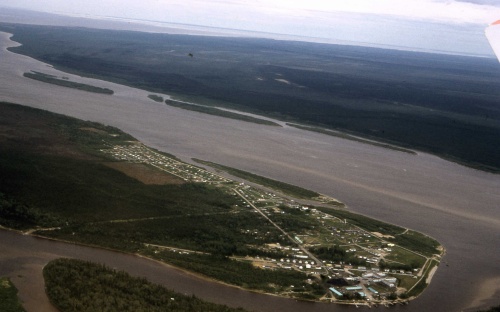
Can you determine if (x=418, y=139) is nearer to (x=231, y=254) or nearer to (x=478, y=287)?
(x=478, y=287)

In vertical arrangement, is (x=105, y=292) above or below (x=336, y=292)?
below

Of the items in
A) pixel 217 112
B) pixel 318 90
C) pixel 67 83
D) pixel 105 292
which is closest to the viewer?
pixel 105 292

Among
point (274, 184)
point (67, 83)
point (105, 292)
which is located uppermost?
point (67, 83)

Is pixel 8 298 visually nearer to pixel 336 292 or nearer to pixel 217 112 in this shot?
pixel 336 292

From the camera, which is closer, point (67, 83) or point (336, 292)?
point (336, 292)

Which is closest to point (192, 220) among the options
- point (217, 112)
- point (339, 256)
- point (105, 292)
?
point (339, 256)

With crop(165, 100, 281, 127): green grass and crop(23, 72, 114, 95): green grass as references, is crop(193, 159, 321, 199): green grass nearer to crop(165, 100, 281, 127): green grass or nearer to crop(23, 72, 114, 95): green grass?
crop(165, 100, 281, 127): green grass

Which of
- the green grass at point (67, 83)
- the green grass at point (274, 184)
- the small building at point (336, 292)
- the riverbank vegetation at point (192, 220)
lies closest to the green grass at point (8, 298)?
the riverbank vegetation at point (192, 220)

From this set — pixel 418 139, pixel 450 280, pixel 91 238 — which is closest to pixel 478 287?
pixel 450 280
